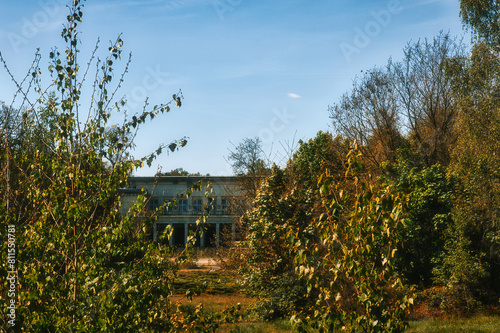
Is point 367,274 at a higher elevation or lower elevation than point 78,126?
lower

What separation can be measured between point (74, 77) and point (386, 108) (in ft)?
75.2

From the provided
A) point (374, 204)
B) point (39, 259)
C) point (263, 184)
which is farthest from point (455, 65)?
point (39, 259)

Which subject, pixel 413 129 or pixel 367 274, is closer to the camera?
pixel 367 274

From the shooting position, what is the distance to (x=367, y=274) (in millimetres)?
4566

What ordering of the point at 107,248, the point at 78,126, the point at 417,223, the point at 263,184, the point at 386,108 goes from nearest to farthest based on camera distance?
the point at 107,248 → the point at 78,126 → the point at 263,184 → the point at 417,223 → the point at 386,108

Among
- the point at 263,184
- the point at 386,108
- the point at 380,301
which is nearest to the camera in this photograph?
the point at 380,301

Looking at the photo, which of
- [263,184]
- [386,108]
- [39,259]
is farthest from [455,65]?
[39,259]

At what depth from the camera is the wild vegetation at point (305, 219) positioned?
4727 millimetres

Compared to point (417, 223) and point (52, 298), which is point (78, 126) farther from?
point (417, 223)

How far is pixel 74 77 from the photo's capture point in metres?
5.89

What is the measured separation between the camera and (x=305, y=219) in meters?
16.0

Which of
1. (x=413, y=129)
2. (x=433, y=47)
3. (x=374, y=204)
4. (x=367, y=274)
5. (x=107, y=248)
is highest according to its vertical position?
(x=433, y=47)

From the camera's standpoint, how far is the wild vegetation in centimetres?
473

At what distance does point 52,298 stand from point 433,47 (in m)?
26.3
